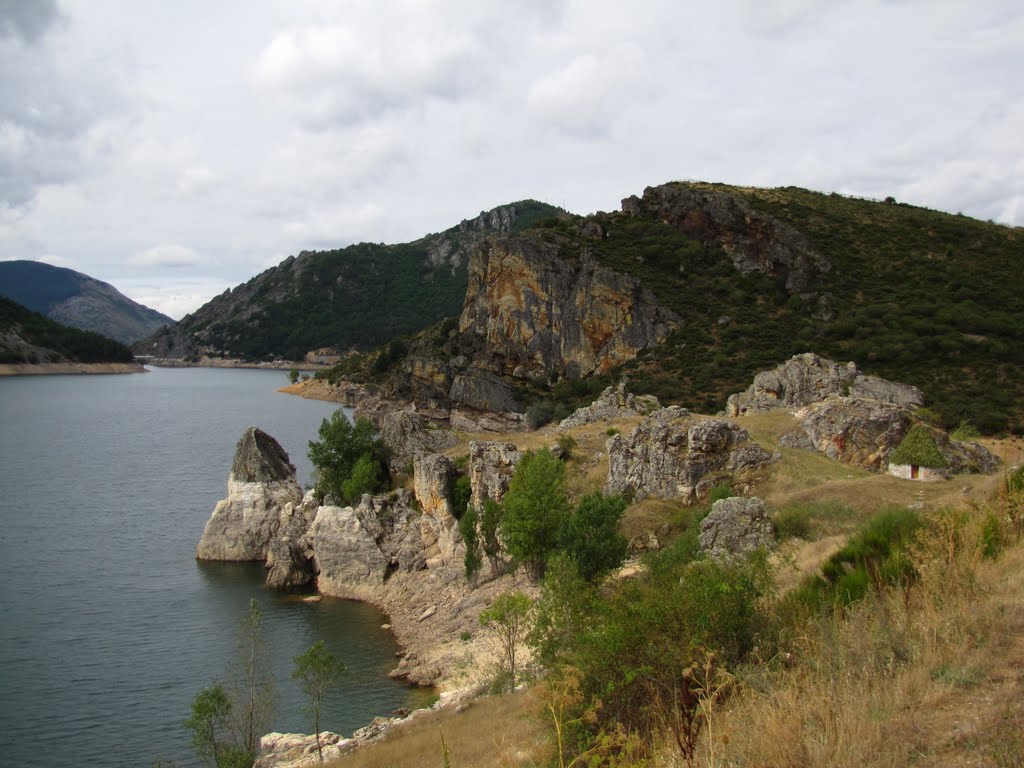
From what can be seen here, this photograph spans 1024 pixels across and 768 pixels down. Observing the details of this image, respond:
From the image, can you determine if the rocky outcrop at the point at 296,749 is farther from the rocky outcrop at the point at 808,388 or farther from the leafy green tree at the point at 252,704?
the rocky outcrop at the point at 808,388

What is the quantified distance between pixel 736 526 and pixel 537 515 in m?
9.50

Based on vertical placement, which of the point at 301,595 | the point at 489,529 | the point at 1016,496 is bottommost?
the point at 301,595

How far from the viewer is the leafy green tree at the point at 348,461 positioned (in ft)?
129

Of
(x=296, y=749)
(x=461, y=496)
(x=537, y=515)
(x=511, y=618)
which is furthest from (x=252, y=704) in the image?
(x=461, y=496)

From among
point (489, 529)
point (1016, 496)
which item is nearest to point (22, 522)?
point (489, 529)

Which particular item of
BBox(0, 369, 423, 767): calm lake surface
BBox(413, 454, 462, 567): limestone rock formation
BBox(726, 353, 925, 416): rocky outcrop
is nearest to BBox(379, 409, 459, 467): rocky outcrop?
BBox(413, 454, 462, 567): limestone rock formation

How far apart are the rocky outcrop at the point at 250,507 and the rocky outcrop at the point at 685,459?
20746 mm

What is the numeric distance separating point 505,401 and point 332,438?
57306mm

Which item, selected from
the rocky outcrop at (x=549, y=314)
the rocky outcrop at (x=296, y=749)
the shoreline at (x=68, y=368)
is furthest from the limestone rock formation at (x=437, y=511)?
the shoreline at (x=68, y=368)

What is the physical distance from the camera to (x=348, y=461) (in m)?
41.3

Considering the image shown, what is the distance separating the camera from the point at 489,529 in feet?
106

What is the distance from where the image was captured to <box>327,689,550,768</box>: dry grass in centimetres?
1046

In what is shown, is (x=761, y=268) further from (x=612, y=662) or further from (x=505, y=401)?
(x=612, y=662)

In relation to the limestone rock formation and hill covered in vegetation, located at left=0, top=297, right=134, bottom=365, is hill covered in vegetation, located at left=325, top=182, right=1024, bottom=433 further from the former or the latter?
hill covered in vegetation, located at left=0, top=297, right=134, bottom=365
